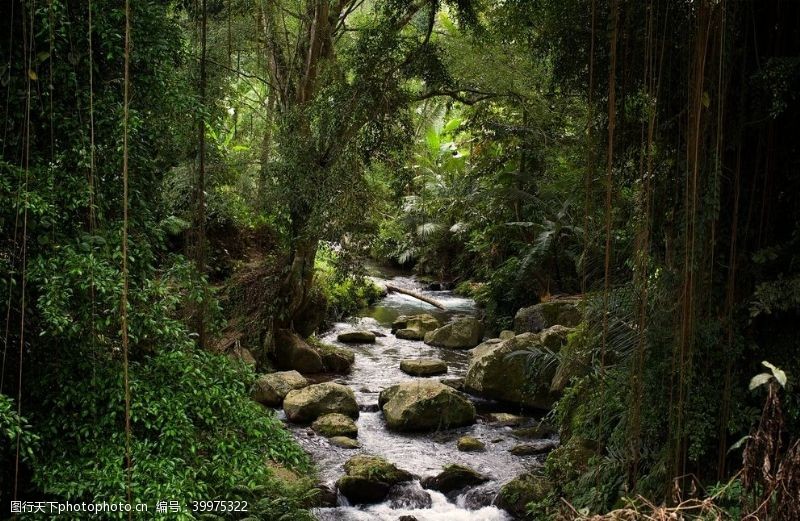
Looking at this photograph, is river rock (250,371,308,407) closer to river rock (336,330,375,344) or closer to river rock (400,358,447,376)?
river rock (400,358,447,376)

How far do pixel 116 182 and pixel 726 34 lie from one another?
358cm

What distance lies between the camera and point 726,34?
13.0ft

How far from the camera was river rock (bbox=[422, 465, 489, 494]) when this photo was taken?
6.32m

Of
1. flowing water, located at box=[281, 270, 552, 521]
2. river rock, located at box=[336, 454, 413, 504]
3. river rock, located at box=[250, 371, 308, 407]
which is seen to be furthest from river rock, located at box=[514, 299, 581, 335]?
river rock, located at box=[336, 454, 413, 504]

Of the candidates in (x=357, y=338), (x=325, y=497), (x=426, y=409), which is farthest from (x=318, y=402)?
(x=357, y=338)

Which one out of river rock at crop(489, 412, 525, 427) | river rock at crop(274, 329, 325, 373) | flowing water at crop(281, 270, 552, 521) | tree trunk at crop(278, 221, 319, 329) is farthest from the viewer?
river rock at crop(274, 329, 325, 373)

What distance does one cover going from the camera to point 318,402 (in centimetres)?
788

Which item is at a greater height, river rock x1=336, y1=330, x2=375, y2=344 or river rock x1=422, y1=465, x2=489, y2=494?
river rock x1=336, y1=330, x2=375, y2=344

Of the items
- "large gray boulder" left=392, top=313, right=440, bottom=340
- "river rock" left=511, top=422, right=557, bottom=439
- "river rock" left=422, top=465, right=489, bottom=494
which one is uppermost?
"large gray boulder" left=392, top=313, right=440, bottom=340

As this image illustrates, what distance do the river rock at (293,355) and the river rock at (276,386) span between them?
0.65 metres

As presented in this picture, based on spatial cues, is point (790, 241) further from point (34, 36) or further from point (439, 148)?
point (439, 148)

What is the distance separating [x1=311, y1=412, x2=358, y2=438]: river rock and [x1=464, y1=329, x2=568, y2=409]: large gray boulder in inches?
76.4

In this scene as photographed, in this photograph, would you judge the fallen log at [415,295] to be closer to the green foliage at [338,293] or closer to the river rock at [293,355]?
the green foliage at [338,293]

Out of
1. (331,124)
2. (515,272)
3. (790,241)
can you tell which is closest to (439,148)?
(515,272)
